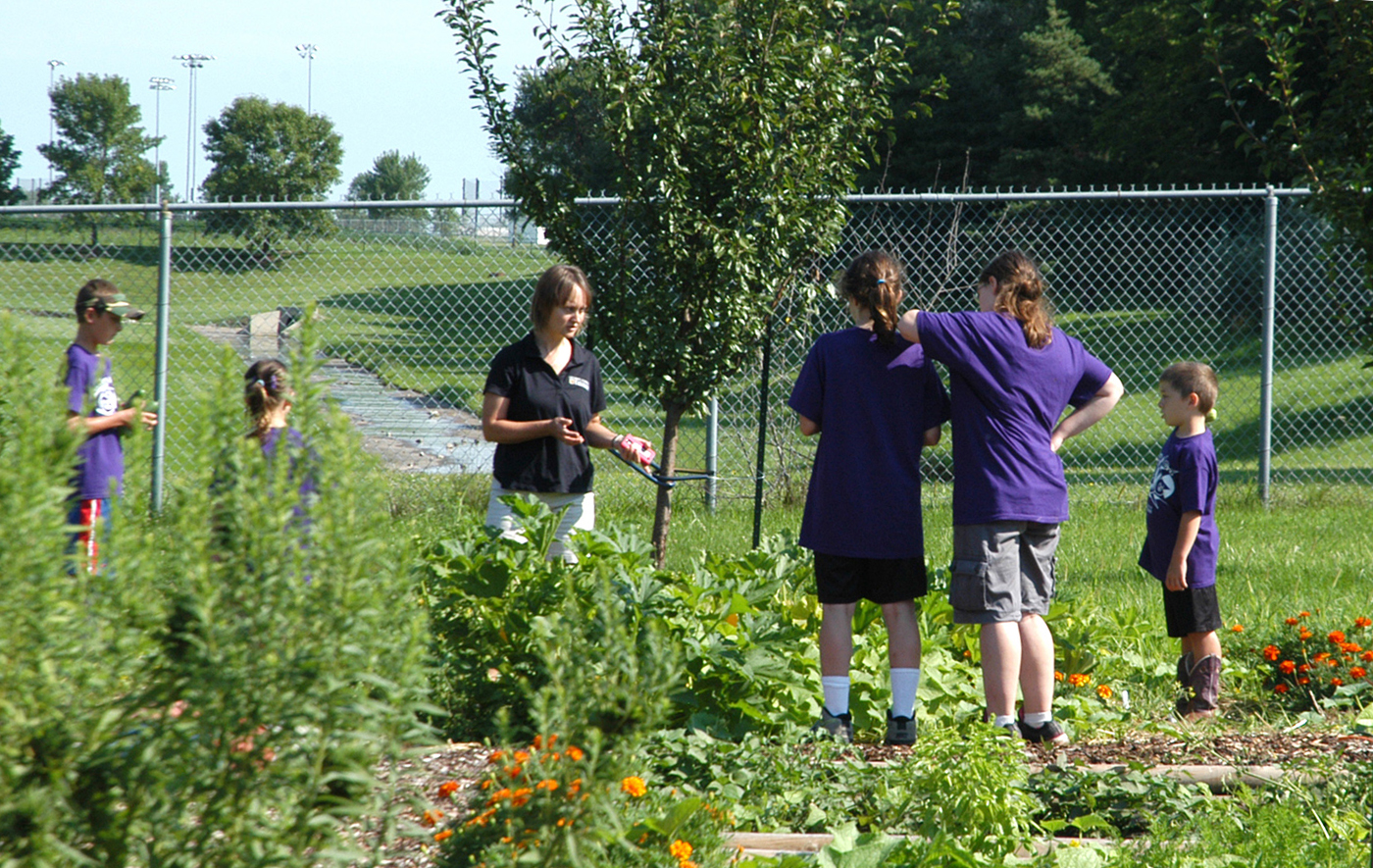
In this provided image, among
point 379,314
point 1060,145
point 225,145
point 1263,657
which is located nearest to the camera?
point 1263,657

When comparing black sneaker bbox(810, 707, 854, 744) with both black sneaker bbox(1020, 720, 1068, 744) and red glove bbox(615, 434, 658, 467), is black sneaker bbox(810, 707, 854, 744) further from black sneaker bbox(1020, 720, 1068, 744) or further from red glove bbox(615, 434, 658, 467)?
red glove bbox(615, 434, 658, 467)

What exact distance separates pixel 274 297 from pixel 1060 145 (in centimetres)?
2669

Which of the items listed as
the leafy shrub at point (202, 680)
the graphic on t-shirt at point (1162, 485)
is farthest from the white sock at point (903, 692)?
the leafy shrub at point (202, 680)

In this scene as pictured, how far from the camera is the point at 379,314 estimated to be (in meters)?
8.38

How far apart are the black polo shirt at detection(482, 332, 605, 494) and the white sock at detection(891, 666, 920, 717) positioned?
1378mm

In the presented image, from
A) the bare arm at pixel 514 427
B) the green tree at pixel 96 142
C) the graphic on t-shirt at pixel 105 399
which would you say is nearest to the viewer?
the bare arm at pixel 514 427

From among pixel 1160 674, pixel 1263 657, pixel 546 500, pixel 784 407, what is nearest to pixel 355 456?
pixel 546 500

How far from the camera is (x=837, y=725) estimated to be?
136 inches

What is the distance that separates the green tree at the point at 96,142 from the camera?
204ft

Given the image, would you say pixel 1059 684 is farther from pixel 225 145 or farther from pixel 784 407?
pixel 225 145

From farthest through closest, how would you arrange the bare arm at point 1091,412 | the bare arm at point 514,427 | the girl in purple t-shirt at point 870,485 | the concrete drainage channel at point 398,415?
the concrete drainage channel at point 398,415 < the bare arm at point 514,427 < the bare arm at point 1091,412 < the girl in purple t-shirt at point 870,485

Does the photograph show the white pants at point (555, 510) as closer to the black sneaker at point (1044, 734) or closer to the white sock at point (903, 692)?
the white sock at point (903, 692)

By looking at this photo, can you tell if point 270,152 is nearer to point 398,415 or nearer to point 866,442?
point 398,415

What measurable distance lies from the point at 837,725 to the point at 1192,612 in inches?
59.4
